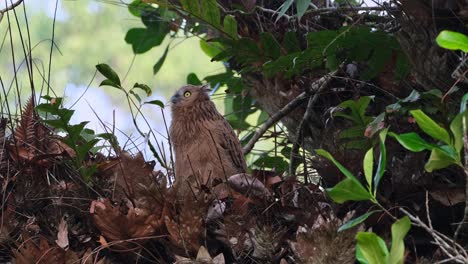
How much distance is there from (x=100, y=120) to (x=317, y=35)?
2.51 feet

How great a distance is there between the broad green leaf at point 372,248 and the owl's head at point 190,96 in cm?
203

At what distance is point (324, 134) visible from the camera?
3.17 metres

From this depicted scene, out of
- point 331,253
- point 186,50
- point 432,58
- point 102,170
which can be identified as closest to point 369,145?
point 432,58

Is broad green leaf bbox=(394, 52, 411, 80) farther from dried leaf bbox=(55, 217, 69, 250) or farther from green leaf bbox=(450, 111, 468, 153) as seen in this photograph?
dried leaf bbox=(55, 217, 69, 250)

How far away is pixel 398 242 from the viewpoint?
5.70ft

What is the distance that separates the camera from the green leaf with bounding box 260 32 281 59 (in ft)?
9.91

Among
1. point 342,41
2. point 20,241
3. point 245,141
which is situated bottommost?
point 245,141

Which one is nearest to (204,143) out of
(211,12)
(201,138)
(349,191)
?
(201,138)

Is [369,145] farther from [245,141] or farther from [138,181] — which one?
[245,141]

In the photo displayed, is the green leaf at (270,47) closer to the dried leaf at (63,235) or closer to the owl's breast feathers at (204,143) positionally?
the owl's breast feathers at (204,143)

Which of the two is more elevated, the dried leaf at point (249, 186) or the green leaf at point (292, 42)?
the green leaf at point (292, 42)

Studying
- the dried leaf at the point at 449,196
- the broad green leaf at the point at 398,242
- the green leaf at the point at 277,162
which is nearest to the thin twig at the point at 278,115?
the green leaf at the point at 277,162

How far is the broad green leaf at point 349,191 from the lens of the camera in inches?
71.6

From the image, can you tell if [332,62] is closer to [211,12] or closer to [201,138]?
[211,12]
